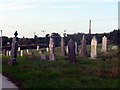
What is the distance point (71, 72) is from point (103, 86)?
446 centimetres

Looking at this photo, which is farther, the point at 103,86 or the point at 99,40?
the point at 99,40

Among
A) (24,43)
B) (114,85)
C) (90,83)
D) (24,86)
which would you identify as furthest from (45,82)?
(24,43)

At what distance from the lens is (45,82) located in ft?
38.5

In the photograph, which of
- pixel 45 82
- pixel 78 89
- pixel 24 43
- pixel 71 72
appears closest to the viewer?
pixel 78 89

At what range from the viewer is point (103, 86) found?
10531 millimetres

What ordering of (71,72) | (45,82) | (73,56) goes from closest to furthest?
(45,82) → (71,72) → (73,56)

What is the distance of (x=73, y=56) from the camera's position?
69.9 ft

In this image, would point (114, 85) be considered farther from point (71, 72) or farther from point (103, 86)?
point (71, 72)

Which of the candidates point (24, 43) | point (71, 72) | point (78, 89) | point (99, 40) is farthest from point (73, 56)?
point (24, 43)

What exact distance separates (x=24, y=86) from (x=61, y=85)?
1.46 meters

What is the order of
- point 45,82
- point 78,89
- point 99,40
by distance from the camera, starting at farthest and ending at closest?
point 99,40, point 45,82, point 78,89

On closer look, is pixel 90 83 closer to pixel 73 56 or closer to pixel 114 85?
pixel 114 85

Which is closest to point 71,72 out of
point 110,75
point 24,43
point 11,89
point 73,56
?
point 110,75

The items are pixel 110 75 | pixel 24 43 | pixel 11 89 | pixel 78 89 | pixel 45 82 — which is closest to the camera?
pixel 78 89
